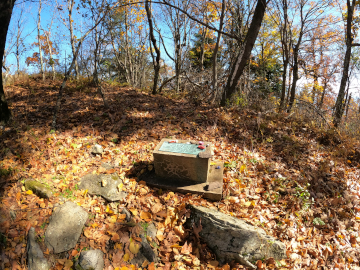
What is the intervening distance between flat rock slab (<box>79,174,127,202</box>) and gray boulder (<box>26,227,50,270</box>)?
1.02 metres

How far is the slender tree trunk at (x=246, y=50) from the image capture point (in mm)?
6191

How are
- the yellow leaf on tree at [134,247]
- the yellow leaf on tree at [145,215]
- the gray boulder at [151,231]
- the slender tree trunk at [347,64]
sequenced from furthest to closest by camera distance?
1. the slender tree trunk at [347,64]
2. the yellow leaf on tree at [145,215]
3. the gray boulder at [151,231]
4. the yellow leaf on tree at [134,247]

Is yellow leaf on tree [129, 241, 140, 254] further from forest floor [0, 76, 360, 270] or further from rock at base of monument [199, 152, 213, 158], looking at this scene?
rock at base of monument [199, 152, 213, 158]

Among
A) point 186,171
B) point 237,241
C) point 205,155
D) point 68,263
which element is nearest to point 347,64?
point 205,155

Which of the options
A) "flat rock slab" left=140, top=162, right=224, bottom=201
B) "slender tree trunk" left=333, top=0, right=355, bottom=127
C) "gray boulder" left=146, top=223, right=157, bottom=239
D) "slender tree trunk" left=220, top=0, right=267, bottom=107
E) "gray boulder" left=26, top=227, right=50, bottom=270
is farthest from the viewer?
"slender tree trunk" left=333, top=0, right=355, bottom=127

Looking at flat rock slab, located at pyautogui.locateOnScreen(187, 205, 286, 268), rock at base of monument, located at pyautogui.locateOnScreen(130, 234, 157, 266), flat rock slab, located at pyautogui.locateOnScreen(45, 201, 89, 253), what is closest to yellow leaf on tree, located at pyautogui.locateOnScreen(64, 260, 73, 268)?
flat rock slab, located at pyautogui.locateOnScreen(45, 201, 89, 253)

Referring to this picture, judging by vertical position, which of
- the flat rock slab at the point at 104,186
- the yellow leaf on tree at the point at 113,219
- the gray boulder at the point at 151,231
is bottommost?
the gray boulder at the point at 151,231

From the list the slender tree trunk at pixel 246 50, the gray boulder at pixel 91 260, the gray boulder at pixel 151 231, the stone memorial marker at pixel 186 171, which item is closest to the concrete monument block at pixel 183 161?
the stone memorial marker at pixel 186 171

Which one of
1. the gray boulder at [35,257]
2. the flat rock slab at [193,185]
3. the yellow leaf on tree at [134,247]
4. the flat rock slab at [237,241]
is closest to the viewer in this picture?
the gray boulder at [35,257]

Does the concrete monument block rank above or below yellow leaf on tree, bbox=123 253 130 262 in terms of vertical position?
above

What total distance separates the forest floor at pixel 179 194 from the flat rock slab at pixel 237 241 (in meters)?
0.12

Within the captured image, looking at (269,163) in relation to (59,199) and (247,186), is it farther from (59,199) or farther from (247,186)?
(59,199)

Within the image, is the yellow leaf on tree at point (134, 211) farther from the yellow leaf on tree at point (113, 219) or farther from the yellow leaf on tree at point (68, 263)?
the yellow leaf on tree at point (68, 263)

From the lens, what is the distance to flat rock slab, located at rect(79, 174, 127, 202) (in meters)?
3.44
